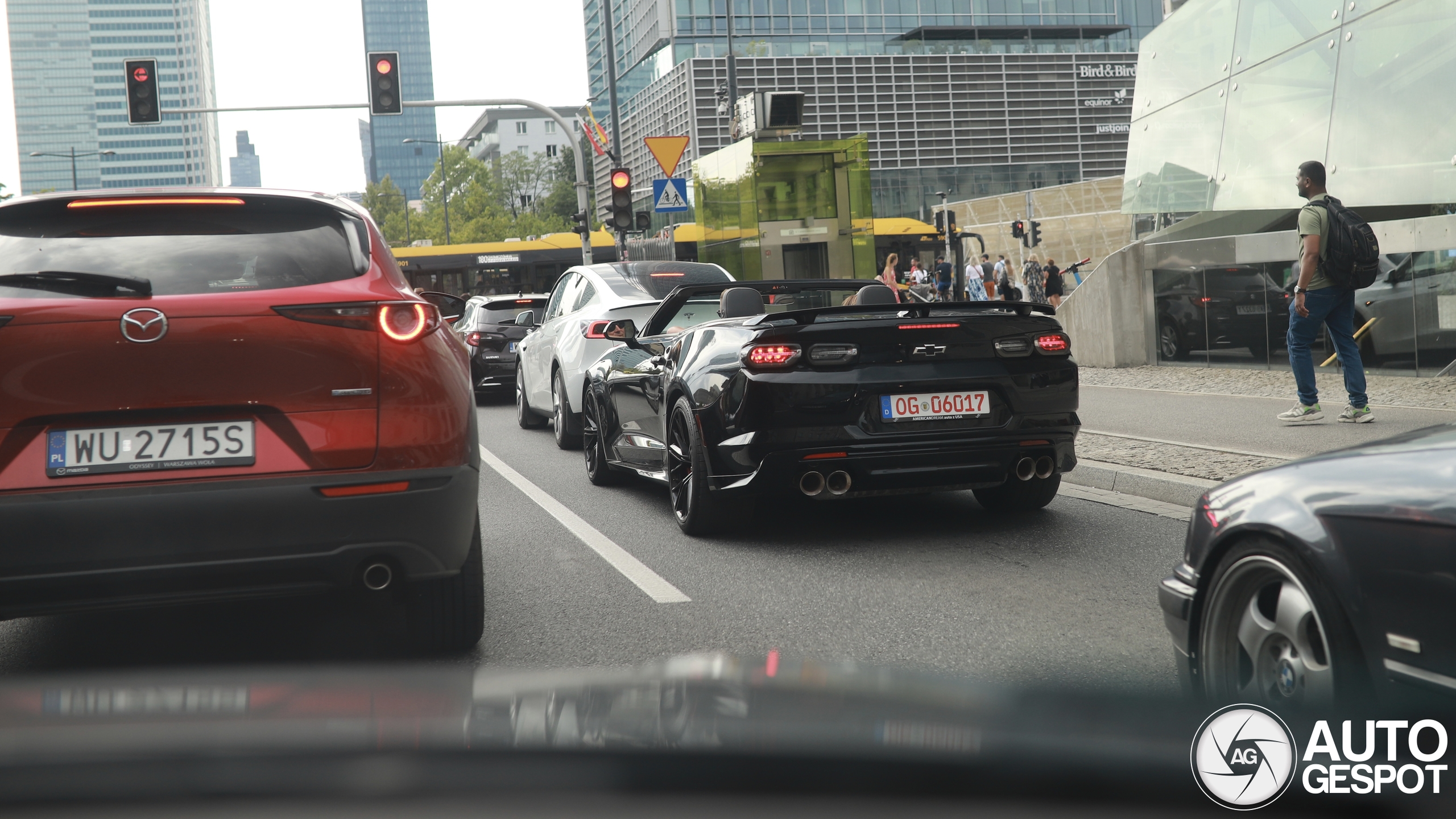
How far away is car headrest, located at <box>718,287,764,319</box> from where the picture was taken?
722 cm

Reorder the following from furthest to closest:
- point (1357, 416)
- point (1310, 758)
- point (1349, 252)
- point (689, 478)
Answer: point (1349, 252)
point (1357, 416)
point (689, 478)
point (1310, 758)

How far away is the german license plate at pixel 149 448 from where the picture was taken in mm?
3580

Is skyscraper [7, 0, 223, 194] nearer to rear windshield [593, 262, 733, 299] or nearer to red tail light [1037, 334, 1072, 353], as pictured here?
rear windshield [593, 262, 733, 299]

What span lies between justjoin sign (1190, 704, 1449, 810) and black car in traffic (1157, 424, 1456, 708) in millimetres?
229

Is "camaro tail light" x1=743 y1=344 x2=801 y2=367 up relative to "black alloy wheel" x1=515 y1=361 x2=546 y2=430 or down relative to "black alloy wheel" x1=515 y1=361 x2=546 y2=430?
up

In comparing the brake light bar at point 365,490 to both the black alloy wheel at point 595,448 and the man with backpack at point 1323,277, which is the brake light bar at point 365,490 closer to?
the black alloy wheel at point 595,448

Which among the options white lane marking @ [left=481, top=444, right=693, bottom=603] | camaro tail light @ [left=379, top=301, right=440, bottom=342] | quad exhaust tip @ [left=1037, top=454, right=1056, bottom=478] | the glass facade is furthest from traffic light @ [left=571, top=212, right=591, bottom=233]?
camaro tail light @ [left=379, top=301, right=440, bottom=342]

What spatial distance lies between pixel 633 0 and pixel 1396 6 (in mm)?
84952

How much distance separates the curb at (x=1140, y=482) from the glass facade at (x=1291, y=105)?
6128 millimetres

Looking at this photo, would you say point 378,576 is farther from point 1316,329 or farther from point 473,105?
point 473,105

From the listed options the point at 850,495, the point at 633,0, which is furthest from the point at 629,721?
the point at 633,0

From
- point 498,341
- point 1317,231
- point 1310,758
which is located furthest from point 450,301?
point 498,341

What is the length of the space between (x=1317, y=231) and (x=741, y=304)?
4.94 m

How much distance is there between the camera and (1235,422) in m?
9.91
